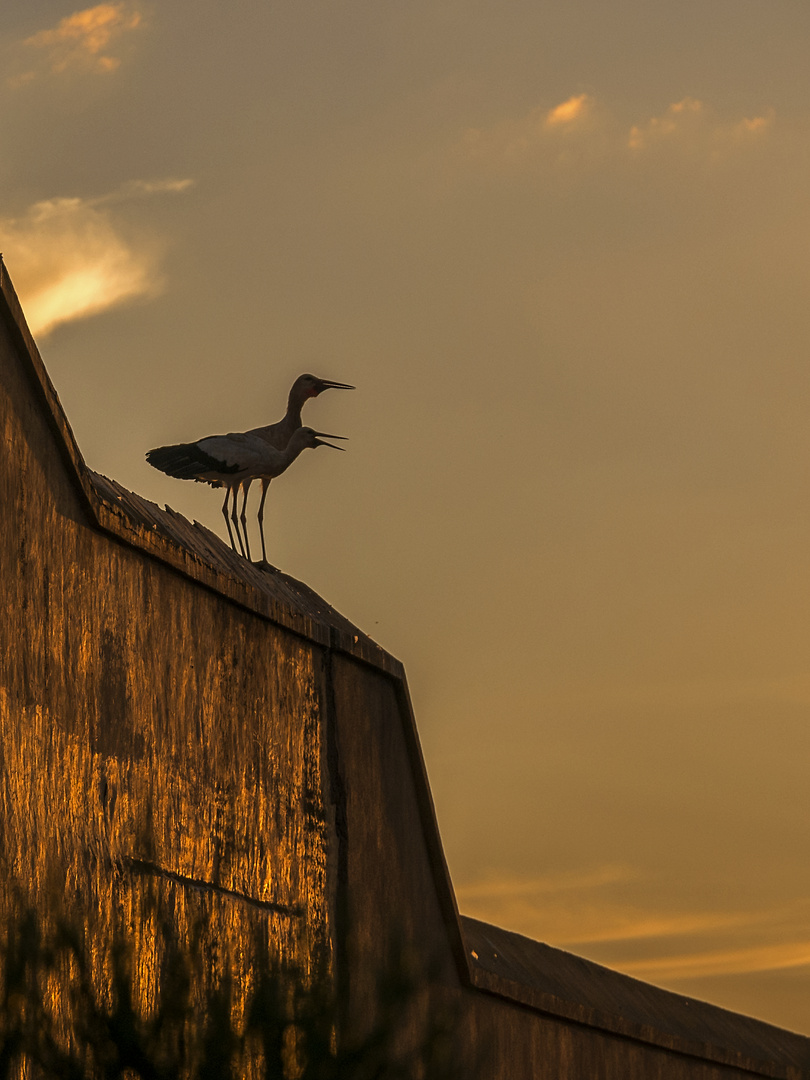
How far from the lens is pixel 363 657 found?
1103 centimetres

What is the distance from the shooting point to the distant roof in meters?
12.6

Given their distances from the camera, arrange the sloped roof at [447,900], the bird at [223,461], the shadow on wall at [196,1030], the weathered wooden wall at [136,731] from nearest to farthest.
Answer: the shadow on wall at [196,1030] → the weathered wooden wall at [136,731] → the sloped roof at [447,900] → the bird at [223,461]

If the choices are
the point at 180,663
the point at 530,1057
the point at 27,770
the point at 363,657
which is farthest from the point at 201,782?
the point at 530,1057

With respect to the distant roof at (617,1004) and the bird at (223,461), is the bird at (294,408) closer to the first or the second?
the bird at (223,461)

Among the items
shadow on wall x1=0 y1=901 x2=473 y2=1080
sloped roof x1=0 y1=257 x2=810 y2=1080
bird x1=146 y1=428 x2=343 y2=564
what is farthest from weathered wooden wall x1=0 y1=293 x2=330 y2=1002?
bird x1=146 y1=428 x2=343 y2=564

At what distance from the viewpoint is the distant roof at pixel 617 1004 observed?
1261 cm

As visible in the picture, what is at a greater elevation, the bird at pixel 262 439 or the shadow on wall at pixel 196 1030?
the bird at pixel 262 439

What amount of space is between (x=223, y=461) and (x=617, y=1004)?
683cm

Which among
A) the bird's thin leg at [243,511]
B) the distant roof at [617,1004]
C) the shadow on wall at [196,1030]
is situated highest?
the bird's thin leg at [243,511]

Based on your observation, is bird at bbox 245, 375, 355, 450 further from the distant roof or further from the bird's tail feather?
the distant roof

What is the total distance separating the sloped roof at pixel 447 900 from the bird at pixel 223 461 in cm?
87

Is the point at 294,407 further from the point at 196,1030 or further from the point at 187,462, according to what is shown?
the point at 196,1030

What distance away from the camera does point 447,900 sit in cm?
1173

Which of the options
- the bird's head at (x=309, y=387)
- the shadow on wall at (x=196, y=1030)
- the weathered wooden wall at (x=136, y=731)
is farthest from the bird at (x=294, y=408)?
the shadow on wall at (x=196, y=1030)
